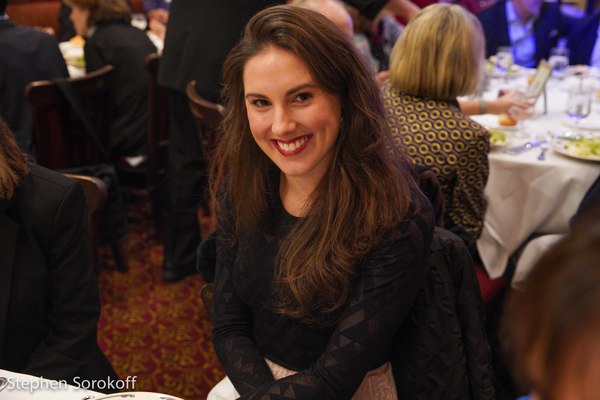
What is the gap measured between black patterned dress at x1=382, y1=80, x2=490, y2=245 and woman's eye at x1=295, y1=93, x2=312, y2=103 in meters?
0.74

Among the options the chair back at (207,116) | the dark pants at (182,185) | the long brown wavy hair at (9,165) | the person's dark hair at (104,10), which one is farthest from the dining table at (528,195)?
the person's dark hair at (104,10)

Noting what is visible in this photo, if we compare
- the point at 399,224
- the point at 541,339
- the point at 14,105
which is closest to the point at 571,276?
the point at 541,339

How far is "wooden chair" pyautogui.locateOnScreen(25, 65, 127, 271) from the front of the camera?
8.83ft

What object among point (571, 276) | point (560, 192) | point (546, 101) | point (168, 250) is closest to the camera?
point (571, 276)

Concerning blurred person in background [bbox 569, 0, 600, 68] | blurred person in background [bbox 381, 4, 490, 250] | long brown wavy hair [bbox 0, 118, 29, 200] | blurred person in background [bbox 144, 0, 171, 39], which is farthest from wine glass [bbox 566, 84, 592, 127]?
blurred person in background [bbox 144, 0, 171, 39]

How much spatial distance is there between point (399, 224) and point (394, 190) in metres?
0.07

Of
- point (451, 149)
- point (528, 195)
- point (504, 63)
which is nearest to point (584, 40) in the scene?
point (504, 63)

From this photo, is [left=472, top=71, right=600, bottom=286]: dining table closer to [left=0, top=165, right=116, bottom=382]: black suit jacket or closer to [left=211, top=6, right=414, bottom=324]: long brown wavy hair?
[left=211, top=6, right=414, bottom=324]: long brown wavy hair

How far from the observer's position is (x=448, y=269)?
1.37 m

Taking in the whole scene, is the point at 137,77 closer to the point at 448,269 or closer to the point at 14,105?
the point at 14,105

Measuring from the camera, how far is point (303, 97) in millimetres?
1354

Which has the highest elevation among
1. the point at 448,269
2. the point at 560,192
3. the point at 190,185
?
the point at 448,269

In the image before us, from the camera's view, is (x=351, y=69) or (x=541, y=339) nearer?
(x=541, y=339)

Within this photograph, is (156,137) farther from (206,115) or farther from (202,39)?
(206,115)
